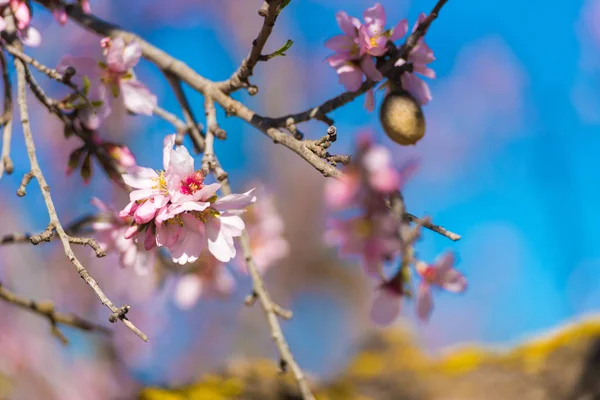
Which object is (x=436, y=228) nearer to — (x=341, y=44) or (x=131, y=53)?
(x=341, y=44)

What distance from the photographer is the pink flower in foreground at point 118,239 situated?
1.25 meters

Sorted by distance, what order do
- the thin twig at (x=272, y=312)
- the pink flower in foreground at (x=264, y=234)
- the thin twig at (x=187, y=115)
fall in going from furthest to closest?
the pink flower in foreground at (x=264, y=234) → the thin twig at (x=187, y=115) → the thin twig at (x=272, y=312)

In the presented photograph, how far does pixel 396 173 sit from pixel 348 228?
21cm

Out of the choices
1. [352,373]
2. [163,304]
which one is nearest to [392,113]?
[352,373]

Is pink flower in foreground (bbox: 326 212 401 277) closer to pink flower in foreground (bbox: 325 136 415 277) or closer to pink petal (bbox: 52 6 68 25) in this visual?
pink flower in foreground (bbox: 325 136 415 277)

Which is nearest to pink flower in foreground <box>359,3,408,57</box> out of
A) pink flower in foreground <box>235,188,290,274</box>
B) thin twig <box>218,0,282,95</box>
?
thin twig <box>218,0,282,95</box>

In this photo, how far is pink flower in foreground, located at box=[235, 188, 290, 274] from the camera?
1.84m

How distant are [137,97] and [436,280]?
29.8 inches

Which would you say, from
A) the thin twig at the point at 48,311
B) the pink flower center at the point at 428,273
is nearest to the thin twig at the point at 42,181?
the thin twig at the point at 48,311

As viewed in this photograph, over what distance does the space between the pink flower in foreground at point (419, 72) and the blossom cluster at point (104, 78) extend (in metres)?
0.56

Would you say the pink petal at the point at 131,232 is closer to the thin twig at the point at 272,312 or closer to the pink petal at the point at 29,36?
the thin twig at the point at 272,312

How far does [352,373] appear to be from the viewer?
2373mm

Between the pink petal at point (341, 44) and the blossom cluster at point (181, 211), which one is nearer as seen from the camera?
the blossom cluster at point (181, 211)

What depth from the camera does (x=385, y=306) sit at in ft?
3.86
